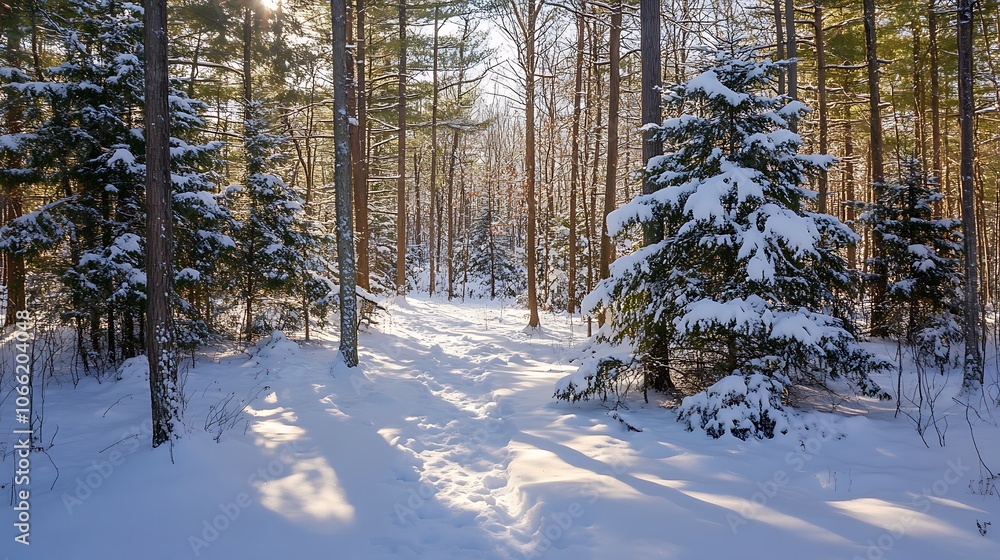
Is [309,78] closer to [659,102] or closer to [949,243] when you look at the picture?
[659,102]

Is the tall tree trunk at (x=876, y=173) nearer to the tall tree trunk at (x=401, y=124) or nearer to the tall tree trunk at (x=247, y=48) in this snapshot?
the tall tree trunk at (x=401, y=124)

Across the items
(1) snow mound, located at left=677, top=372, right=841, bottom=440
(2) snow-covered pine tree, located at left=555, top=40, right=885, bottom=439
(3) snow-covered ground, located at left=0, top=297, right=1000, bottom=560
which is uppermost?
(2) snow-covered pine tree, located at left=555, top=40, right=885, bottom=439

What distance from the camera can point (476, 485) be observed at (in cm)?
461

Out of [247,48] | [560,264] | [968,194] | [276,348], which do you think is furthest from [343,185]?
[560,264]

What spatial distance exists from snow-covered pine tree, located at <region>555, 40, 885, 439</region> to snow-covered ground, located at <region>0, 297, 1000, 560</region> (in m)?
0.62

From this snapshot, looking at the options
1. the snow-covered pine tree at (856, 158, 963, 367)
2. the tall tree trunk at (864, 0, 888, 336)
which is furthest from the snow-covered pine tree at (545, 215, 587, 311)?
the snow-covered pine tree at (856, 158, 963, 367)

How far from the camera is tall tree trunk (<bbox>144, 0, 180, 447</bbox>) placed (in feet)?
14.7

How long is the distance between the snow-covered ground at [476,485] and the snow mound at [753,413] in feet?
0.50

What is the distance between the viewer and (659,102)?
23.9 feet

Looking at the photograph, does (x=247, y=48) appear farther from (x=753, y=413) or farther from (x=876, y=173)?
(x=876, y=173)

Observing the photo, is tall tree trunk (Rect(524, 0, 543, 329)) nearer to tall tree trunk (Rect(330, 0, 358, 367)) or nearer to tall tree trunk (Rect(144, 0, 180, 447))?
tall tree trunk (Rect(330, 0, 358, 367))

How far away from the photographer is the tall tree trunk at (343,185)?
327 inches

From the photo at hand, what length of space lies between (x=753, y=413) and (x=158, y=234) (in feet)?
21.2

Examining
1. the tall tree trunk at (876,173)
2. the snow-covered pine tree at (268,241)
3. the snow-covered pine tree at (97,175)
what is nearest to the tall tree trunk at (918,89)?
the tall tree trunk at (876,173)
